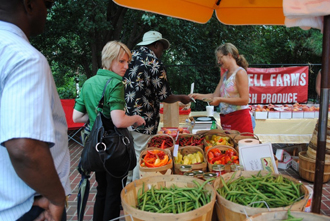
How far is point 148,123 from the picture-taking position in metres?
3.20

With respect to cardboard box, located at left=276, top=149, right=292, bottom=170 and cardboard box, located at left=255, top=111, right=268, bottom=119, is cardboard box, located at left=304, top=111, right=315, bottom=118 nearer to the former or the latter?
cardboard box, located at left=255, top=111, right=268, bottom=119

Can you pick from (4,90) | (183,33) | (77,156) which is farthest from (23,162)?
(183,33)

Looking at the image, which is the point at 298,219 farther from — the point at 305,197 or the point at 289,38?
the point at 289,38

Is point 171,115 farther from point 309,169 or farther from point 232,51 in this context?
point 309,169

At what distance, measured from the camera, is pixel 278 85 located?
6676 millimetres

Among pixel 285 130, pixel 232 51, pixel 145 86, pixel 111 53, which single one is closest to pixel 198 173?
pixel 145 86

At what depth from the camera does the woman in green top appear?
2225mm

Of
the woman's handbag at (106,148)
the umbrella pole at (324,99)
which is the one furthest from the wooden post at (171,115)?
the umbrella pole at (324,99)

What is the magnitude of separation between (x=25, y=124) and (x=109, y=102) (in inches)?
49.1

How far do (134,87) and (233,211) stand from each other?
194cm

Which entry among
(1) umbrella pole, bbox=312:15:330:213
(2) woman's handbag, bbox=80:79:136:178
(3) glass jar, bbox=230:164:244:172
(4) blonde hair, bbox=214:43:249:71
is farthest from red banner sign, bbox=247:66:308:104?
(1) umbrella pole, bbox=312:15:330:213

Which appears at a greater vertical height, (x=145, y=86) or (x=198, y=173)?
(x=145, y=86)

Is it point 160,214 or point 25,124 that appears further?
point 160,214

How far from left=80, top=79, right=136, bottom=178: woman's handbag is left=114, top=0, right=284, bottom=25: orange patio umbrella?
1570 millimetres
